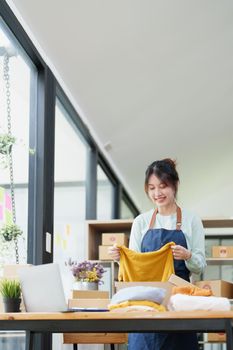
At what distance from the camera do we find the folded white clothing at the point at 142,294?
221cm

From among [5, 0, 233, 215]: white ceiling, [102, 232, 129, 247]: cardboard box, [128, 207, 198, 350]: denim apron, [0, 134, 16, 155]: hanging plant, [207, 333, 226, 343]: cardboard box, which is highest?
[5, 0, 233, 215]: white ceiling

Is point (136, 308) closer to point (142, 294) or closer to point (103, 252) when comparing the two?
point (142, 294)

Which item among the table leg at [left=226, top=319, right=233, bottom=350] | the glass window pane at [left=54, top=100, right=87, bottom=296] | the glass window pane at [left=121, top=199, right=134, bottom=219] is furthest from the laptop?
the glass window pane at [left=121, top=199, right=134, bottom=219]

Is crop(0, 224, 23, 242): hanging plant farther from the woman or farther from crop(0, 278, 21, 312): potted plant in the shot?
crop(0, 278, 21, 312): potted plant

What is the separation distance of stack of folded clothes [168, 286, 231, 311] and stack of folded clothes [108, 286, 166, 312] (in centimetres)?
5

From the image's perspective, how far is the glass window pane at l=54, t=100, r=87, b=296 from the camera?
4926 millimetres

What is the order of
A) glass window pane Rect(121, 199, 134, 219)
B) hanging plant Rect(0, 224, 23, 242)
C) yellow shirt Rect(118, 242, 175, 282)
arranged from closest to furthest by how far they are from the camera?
yellow shirt Rect(118, 242, 175, 282), hanging plant Rect(0, 224, 23, 242), glass window pane Rect(121, 199, 134, 219)

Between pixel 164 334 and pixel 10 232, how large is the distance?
105 cm

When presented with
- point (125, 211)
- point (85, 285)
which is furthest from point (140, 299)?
point (125, 211)

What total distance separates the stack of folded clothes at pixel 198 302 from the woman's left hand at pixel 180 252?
2.08ft

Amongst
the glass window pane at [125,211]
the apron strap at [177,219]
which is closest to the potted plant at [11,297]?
the apron strap at [177,219]

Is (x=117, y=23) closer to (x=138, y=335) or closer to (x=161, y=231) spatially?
(x=161, y=231)

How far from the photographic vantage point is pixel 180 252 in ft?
9.37

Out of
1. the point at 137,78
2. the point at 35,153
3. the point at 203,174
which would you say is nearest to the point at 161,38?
the point at 137,78
